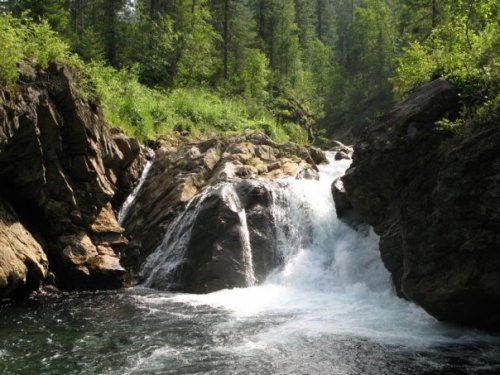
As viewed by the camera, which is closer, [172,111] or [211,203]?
[211,203]

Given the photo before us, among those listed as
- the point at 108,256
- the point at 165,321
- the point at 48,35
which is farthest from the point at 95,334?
the point at 48,35

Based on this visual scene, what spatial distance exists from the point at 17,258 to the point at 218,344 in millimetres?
7064

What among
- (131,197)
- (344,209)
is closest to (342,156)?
(344,209)

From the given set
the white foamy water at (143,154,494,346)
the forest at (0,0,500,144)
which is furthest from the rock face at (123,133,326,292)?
the forest at (0,0,500,144)

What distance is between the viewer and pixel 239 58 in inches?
1807

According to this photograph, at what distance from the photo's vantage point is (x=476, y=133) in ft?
35.1

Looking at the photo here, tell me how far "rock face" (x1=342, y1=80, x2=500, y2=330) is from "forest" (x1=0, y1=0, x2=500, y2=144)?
0.92 m

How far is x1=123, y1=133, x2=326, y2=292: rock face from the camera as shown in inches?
715

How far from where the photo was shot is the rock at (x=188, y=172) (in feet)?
66.8

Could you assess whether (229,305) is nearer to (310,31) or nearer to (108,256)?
(108,256)

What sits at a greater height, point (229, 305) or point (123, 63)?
point (123, 63)

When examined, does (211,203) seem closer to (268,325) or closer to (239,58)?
(268,325)

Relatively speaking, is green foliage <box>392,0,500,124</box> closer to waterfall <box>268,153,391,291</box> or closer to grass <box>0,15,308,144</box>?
waterfall <box>268,153,391,291</box>

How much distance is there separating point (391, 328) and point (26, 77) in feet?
44.1
